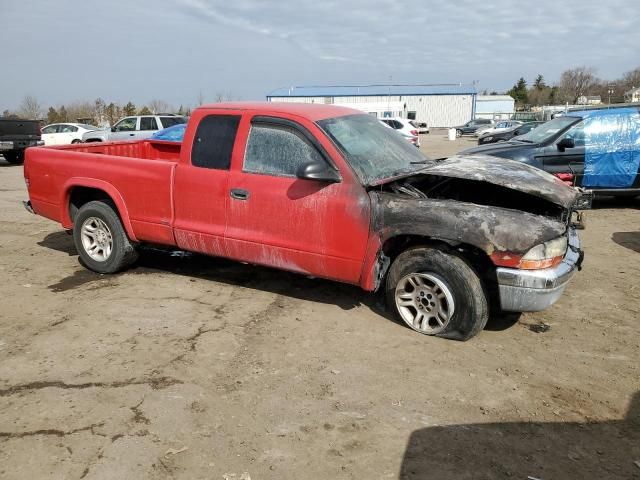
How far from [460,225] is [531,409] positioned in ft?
4.51

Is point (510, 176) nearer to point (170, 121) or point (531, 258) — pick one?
point (531, 258)

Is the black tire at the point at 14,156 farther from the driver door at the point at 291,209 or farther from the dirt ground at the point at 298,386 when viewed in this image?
the driver door at the point at 291,209

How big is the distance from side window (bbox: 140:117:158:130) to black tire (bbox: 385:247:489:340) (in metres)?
16.4

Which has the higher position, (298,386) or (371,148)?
(371,148)

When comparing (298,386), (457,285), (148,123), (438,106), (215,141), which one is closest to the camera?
(298,386)


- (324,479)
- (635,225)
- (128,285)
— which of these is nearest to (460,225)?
(324,479)

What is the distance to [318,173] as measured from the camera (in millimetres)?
4184

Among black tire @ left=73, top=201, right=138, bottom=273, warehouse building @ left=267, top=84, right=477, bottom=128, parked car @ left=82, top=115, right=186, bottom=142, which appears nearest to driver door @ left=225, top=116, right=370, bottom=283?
black tire @ left=73, top=201, right=138, bottom=273

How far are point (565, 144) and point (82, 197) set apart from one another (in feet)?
24.1

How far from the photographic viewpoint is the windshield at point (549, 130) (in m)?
8.81

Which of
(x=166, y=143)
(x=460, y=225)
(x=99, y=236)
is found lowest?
(x=99, y=236)

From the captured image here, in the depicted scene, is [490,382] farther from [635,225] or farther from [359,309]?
[635,225]

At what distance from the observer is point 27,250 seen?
7059 millimetres

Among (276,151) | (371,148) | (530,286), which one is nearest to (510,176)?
(530,286)
